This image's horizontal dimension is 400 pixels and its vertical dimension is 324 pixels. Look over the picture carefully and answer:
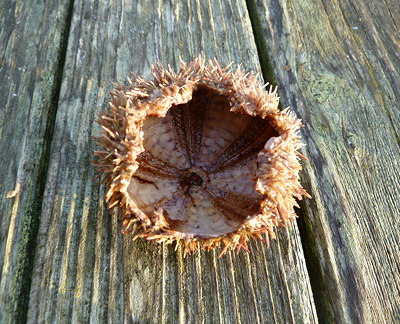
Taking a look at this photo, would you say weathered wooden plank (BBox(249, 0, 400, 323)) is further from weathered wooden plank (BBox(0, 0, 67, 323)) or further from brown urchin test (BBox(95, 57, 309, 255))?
weathered wooden plank (BBox(0, 0, 67, 323))

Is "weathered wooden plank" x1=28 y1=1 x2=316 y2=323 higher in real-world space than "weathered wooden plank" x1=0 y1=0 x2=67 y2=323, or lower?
lower

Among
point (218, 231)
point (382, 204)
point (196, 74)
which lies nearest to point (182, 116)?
point (196, 74)

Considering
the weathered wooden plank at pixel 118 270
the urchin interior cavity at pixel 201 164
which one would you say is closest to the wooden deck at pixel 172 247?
the weathered wooden plank at pixel 118 270

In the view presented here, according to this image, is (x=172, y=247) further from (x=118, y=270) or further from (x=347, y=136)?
(x=347, y=136)

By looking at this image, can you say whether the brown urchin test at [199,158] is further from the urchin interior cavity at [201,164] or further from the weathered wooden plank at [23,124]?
the weathered wooden plank at [23,124]

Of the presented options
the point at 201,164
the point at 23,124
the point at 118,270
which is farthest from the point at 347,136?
the point at 23,124

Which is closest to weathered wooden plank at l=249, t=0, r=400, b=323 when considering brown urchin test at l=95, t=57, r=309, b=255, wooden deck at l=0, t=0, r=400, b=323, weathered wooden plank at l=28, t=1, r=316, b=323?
wooden deck at l=0, t=0, r=400, b=323
